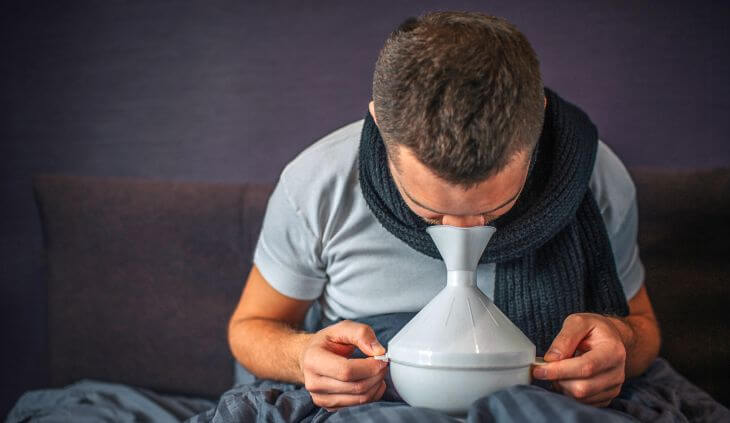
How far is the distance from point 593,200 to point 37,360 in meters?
1.45

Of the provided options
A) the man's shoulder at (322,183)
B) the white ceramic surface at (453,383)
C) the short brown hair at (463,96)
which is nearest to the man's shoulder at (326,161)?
the man's shoulder at (322,183)

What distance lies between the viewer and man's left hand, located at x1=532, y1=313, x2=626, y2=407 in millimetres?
832

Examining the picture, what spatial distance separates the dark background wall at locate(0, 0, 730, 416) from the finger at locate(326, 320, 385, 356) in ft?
2.91

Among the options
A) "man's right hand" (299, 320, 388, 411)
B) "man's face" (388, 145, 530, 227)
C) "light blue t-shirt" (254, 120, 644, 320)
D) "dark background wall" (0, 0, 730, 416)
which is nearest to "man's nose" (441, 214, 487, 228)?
"man's face" (388, 145, 530, 227)

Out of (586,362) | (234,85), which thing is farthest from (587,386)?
(234,85)

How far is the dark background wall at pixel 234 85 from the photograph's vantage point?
1567mm

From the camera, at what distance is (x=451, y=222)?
2.89 ft

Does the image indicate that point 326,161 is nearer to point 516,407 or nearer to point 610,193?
point 610,193

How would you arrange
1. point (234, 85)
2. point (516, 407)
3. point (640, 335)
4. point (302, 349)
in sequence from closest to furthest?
point (516, 407), point (302, 349), point (640, 335), point (234, 85)

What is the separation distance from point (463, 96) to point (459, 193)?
4.5 inches

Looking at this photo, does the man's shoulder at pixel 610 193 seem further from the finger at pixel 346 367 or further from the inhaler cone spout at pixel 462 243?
the finger at pixel 346 367

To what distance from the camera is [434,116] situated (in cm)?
81

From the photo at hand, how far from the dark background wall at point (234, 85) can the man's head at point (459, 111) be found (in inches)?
30.8

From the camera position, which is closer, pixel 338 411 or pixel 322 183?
pixel 338 411
